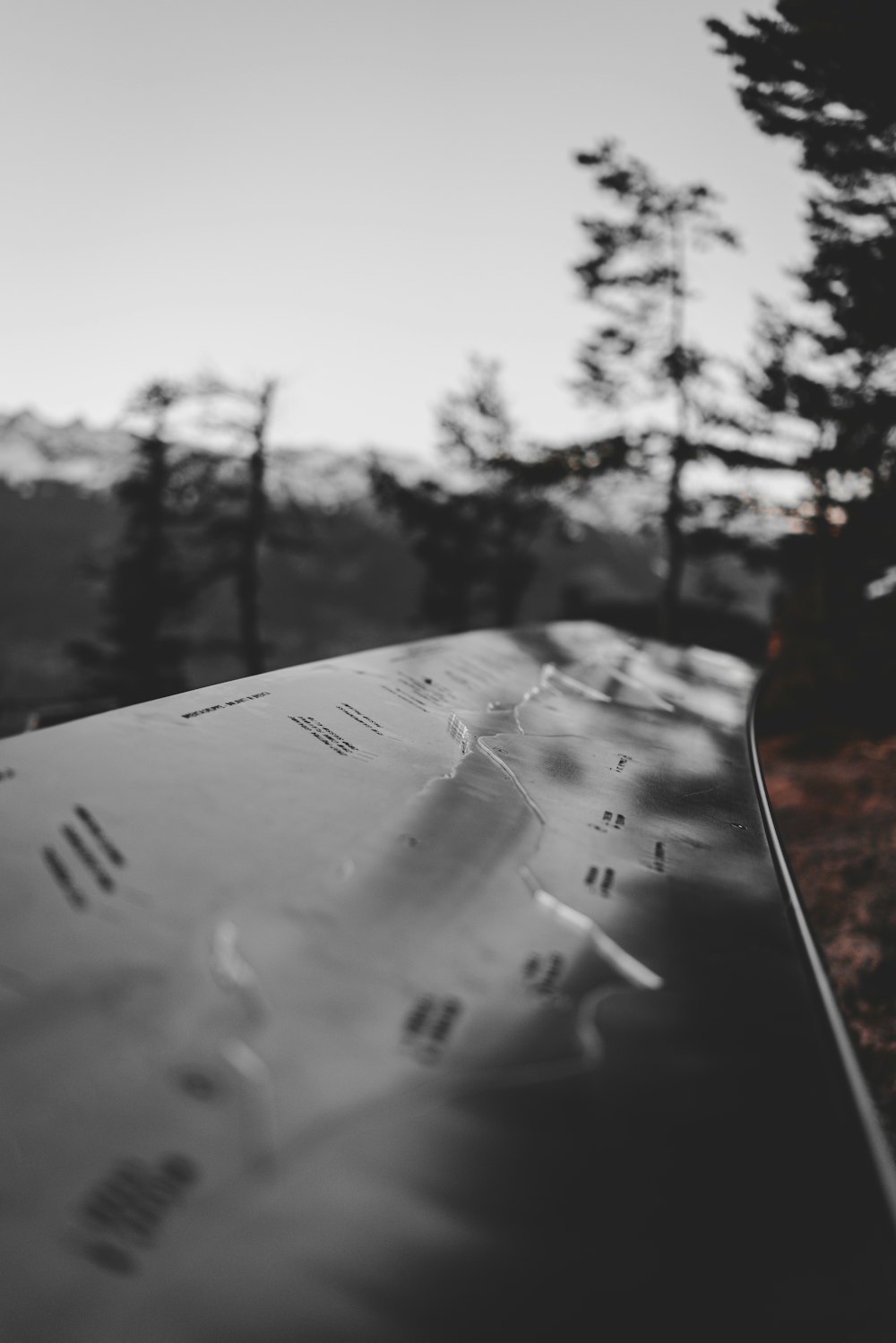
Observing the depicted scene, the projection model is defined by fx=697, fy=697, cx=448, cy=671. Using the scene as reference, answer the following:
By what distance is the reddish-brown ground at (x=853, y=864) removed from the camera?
4125mm

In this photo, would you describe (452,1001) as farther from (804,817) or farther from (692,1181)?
(804,817)

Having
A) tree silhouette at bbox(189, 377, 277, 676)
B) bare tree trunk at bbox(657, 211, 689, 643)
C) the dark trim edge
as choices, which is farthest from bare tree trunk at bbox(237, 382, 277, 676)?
the dark trim edge

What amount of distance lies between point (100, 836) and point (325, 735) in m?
1.02

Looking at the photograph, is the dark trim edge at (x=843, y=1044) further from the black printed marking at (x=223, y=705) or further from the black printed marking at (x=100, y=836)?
the black printed marking at (x=223, y=705)

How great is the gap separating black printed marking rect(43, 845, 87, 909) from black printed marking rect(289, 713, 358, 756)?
1013 mm

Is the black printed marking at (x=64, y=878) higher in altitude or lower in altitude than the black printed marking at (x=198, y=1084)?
higher

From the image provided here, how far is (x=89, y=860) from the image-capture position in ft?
4.94

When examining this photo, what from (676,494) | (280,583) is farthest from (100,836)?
(280,583)

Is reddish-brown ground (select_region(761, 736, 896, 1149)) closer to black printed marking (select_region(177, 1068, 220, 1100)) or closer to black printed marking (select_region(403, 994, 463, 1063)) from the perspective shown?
black printed marking (select_region(403, 994, 463, 1063))

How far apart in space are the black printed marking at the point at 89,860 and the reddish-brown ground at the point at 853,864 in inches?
106

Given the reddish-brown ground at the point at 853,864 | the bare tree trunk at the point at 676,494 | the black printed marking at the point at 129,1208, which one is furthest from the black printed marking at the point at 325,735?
the bare tree trunk at the point at 676,494

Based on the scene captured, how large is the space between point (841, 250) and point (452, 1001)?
5.93m

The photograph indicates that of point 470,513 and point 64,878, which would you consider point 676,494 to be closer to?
point 470,513

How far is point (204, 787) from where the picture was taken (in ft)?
6.21
